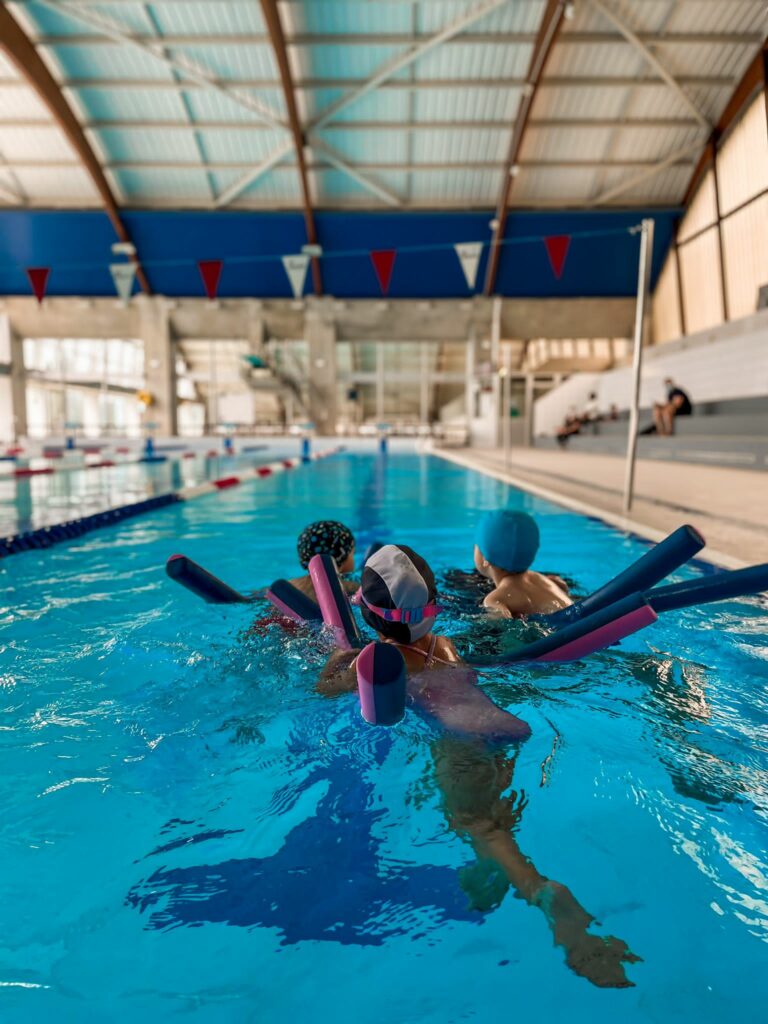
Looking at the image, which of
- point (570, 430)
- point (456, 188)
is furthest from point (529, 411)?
point (456, 188)

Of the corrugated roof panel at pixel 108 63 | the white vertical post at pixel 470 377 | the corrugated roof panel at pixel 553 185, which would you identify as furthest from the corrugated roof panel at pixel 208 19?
the white vertical post at pixel 470 377

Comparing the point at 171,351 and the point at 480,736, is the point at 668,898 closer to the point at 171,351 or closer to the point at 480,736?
the point at 480,736

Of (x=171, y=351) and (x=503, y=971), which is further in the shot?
(x=171, y=351)

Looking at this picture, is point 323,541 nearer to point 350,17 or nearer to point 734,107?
point 350,17

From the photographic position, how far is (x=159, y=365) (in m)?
21.8

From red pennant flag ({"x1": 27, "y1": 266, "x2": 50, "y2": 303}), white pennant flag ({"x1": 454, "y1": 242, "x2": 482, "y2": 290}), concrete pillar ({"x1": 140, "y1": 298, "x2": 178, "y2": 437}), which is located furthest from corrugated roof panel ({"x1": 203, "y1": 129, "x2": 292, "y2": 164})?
white pennant flag ({"x1": 454, "y1": 242, "x2": 482, "y2": 290})

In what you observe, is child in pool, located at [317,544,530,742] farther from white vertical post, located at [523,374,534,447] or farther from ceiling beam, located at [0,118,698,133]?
white vertical post, located at [523,374,534,447]

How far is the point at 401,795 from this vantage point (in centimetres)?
158

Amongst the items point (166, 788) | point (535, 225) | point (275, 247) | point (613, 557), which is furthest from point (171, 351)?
point (166, 788)

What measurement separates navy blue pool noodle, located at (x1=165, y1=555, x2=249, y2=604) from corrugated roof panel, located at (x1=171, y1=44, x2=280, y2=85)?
635 inches

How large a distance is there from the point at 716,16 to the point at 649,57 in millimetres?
1462

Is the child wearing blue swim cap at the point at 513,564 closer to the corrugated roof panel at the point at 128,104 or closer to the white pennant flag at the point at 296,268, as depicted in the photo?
the white pennant flag at the point at 296,268

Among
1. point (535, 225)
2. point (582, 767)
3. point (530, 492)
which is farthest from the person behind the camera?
point (535, 225)

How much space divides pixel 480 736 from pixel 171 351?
73.0ft
